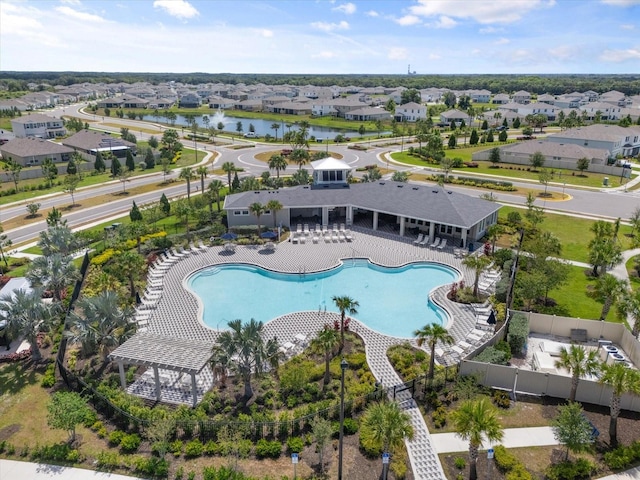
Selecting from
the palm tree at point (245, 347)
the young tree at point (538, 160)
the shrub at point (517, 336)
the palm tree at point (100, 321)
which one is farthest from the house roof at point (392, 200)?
the young tree at point (538, 160)

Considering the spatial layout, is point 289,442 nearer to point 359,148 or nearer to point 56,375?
point 56,375

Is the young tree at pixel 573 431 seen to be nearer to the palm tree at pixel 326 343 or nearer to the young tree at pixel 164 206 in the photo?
the palm tree at pixel 326 343

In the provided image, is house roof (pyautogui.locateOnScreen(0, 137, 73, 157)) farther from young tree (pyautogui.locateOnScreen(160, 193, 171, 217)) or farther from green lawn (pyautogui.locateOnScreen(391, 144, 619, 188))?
green lawn (pyautogui.locateOnScreen(391, 144, 619, 188))

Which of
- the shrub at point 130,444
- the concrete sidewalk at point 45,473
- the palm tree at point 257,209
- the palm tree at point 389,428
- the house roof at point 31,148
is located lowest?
the concrete sidewalk at point 45,473

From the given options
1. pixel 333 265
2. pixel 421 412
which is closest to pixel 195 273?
pixel 333 265

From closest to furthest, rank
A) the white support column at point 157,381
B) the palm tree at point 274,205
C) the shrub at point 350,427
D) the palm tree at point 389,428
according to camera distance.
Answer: the palm tree at point 389,428
the shrub at point 350,427
the white support column at point 157,381
the palm tree at point 274,205

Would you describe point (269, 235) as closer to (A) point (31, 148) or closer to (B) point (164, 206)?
(B) point (164, 206)

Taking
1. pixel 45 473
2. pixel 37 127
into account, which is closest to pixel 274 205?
pixel 45 473
